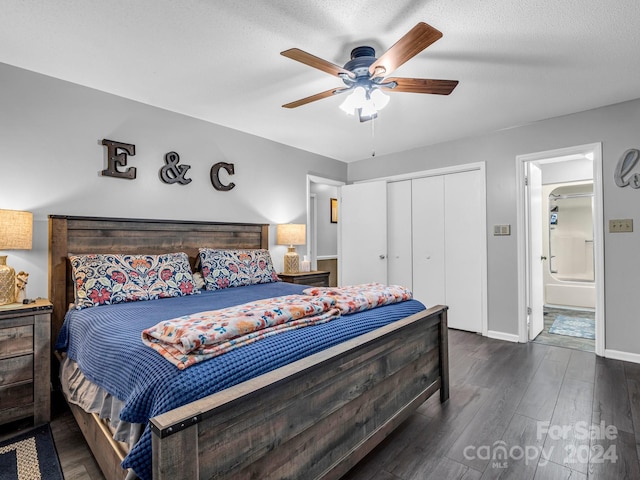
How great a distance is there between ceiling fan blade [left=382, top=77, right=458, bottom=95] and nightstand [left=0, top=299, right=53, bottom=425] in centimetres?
254

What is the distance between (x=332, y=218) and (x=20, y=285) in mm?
4518

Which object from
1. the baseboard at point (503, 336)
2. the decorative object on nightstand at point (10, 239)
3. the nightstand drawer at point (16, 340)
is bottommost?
the baseboard at point (503, 336)

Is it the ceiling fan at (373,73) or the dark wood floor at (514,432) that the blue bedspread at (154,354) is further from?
the ceiling fan at (373,73)

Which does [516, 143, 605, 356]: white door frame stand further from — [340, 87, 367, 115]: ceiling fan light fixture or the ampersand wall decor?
the ampersand wall decor

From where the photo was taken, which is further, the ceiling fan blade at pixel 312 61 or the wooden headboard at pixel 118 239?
the wooden headboard at pixel 118 239

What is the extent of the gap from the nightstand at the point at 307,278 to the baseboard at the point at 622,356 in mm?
2752

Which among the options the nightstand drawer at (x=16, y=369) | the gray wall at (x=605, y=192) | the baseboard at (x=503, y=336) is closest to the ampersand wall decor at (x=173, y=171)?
the nightstand drawer at (x=16, y=369)

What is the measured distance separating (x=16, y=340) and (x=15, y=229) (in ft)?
2.22

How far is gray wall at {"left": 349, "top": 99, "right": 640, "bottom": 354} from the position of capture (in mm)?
2969

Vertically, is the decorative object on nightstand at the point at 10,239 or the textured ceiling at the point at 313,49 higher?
the textured ceiling at the point at 313,49

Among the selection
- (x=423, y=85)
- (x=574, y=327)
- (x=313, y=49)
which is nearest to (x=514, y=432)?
(x=423, y=85)

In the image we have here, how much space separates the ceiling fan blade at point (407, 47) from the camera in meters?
1.53

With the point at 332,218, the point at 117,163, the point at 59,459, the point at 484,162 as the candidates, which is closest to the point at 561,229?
the point at 484,162

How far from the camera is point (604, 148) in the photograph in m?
3.09
